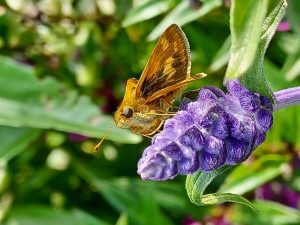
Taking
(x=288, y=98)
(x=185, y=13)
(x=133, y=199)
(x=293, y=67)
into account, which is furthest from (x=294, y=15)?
(x=288, y=98)

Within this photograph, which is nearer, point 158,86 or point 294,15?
point 158,86

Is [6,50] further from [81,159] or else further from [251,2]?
[251,2]

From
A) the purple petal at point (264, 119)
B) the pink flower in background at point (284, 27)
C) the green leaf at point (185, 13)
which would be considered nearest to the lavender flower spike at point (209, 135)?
Answer: the purple petal at point (264, 119)

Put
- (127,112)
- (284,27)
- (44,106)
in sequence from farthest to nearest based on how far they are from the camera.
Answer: (44,106) < (284,27) < (127,112)

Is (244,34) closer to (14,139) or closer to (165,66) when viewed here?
(165,66)

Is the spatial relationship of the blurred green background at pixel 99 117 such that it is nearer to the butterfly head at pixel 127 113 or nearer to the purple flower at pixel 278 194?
the purple flower at pixel 278 194

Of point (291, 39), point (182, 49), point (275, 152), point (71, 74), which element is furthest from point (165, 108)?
point (71, 74)

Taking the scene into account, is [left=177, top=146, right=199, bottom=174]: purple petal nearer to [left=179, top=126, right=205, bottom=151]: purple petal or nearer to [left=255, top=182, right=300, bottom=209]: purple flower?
[left=179, top=126, right=205, bottom=151]: purple petal
